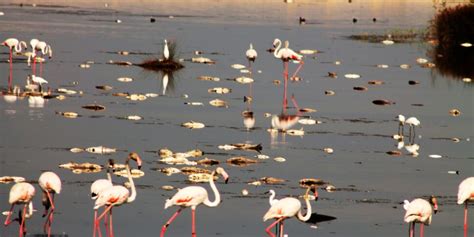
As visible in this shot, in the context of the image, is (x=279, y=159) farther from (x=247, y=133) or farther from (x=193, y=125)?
(x=193, y=125)

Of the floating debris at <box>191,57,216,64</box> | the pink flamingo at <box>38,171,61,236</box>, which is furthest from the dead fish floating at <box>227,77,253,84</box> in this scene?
the pink flamingo at <box>38,171,61,236</box>

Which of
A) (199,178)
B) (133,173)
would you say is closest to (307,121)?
(199,178)

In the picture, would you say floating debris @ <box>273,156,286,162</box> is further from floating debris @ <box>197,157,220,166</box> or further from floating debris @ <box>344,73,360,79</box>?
floating debris @ <box>344,73,360,79</box>

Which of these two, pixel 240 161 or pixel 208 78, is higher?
pixel 208 78

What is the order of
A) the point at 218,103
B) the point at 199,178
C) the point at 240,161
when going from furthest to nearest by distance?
the point at 218,103, the point at 240,161, the point at 199,178

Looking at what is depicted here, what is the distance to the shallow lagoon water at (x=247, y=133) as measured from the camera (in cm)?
1588

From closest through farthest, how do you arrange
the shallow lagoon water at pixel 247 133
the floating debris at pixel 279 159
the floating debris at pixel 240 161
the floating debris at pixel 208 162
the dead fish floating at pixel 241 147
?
the shallow lagoon water at pixel 247 133, the floating debris at pixel 208 162, the floating debris at pixel 240 161, the floating debris at pixel 279 159, the dead fish floating at pixel 241 147

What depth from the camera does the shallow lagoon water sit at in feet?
52.1

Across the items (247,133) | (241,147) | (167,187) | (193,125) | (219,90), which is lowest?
(167,187)

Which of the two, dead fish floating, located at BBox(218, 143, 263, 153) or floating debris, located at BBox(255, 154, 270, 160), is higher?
dead fish floating, located at BBox(218, 143, 263, 153)

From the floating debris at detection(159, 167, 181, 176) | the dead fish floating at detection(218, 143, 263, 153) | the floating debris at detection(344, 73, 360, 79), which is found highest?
the floating debris at detection(344, 73, 360, 79)

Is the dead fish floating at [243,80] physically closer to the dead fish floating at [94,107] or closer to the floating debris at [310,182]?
the dead fish floating at [94,107]

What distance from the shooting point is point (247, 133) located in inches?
899

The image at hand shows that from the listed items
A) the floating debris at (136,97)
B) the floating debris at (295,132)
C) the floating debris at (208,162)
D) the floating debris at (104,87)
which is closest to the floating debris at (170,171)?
the floating debris at (208,162)
